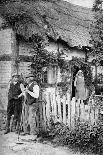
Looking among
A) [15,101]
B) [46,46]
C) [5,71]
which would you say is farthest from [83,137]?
[46,46]

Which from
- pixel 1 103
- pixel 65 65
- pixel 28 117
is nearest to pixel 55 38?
pixel 65 65

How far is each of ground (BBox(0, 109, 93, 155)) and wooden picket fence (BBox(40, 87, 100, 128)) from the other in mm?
637

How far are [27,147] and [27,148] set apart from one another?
2.9 inches

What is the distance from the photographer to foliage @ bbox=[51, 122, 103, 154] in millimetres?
6055

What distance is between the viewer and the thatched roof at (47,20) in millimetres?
9810

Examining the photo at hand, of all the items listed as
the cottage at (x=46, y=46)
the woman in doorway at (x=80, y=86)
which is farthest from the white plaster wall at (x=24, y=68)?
the woman in doorway at (x=80, y=86)

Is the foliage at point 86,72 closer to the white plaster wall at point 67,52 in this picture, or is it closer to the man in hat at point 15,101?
the white plaster wall at point 67,52

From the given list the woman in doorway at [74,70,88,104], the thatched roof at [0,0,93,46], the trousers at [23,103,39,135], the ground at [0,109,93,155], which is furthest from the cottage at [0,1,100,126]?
the ground at [0,109,93,155]

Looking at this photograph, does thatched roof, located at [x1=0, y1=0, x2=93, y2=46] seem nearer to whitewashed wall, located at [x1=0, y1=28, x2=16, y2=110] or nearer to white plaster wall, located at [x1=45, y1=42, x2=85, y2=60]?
whitewashed wall, located at [x1=0, y1=28, x2=16, y2=110]

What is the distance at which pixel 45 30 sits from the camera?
34.4 feet

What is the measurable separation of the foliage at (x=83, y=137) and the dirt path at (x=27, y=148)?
23 centimetres

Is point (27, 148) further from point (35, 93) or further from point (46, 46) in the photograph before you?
point (46, 46)

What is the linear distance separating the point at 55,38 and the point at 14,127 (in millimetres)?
3835

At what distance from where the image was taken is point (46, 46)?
10883 millimetres
